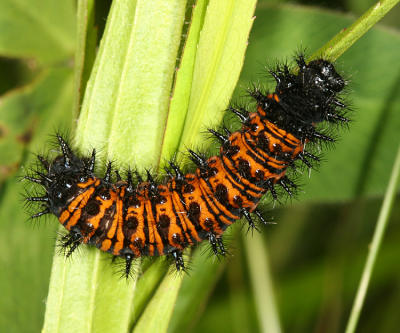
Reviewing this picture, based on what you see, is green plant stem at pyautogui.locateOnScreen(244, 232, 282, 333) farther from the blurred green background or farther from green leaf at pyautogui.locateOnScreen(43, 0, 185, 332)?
green leaf at pyautogui.locateOnScreen(43, 0, 185, 332)

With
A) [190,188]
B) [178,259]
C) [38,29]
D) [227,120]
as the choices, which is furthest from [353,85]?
[38,29]

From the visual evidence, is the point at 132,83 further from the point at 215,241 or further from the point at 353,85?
the point at 353,85

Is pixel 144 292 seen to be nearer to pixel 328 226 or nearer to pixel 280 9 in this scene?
pixel 280 9

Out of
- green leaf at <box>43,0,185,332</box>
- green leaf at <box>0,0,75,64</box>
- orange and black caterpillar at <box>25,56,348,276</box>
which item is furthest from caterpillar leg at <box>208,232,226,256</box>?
green leaf at <box>0,0,75,64</box>

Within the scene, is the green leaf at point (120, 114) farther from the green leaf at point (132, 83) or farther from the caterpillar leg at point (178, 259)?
the caterpillar leg at point (178, 259)

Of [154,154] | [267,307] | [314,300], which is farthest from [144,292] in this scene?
[314,300]

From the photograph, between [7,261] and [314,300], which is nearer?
[7,261]
